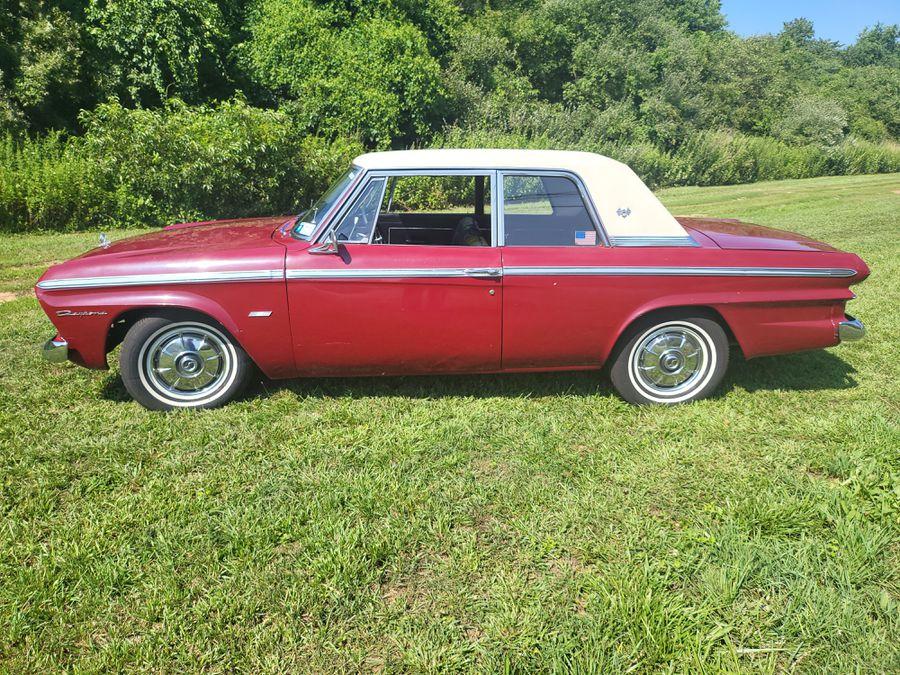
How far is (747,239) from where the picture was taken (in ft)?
13.6

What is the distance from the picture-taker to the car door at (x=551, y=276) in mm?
3701

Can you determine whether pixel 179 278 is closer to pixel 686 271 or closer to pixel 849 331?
pixel 686 271

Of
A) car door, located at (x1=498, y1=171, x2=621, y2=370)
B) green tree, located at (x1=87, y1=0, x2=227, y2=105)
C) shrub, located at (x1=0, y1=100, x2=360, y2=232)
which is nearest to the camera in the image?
car door, located at (x1=498, y1=171, x2=621, y2=370)

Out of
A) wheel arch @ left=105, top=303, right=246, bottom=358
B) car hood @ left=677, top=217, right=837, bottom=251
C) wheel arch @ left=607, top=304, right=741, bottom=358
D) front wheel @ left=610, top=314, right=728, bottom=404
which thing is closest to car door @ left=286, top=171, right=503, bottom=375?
wheel arch @ left=105, top=303, right=246, bottom=358

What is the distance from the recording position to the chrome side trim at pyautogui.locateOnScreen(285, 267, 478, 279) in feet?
11.9

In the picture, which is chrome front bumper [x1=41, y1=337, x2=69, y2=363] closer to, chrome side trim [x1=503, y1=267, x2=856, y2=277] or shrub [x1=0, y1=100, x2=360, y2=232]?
chrome side trim [x1=503, y1=267, x2=856, y2=277]

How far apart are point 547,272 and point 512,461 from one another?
116cm

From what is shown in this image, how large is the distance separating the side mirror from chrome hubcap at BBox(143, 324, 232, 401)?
82cm

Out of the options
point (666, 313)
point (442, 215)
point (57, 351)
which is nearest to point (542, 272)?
point (666, 313)

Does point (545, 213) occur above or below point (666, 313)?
above

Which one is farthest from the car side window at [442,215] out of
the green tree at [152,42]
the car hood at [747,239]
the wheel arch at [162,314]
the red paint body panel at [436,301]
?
the green tree at [152,42]

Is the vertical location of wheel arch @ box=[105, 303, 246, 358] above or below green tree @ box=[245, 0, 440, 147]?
below

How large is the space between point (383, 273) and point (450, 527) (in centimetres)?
156

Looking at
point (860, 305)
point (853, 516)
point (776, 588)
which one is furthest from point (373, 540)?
point (860, 305)
